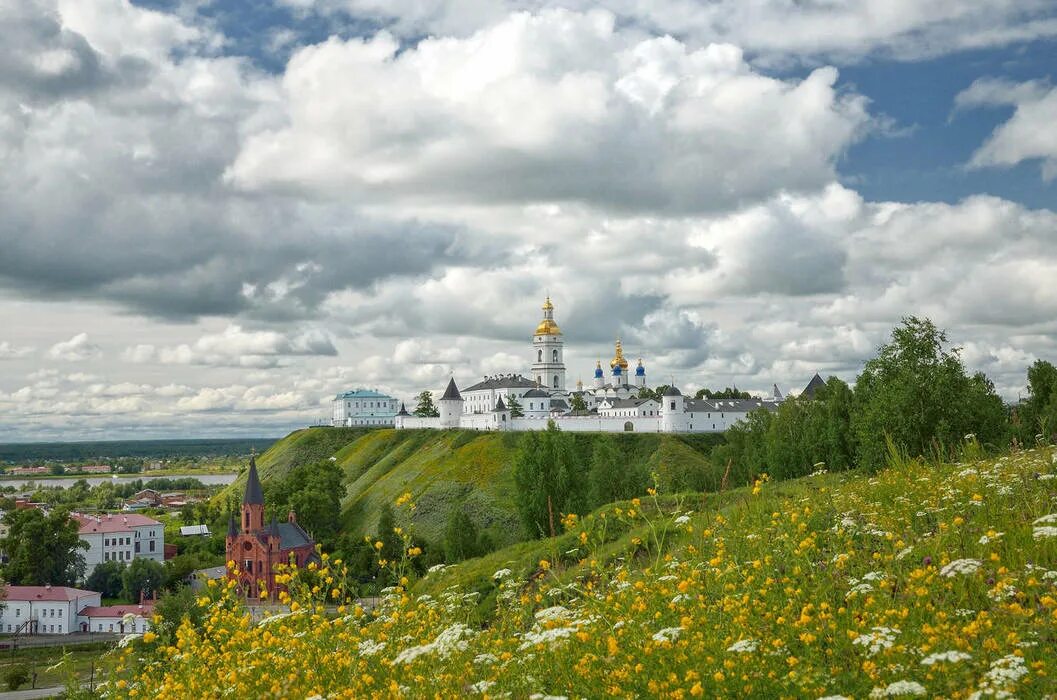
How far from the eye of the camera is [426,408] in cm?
12381

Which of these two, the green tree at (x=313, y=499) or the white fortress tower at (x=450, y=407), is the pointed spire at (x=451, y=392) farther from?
the green tree at (x=313, y=499)

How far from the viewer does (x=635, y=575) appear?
31.5ft

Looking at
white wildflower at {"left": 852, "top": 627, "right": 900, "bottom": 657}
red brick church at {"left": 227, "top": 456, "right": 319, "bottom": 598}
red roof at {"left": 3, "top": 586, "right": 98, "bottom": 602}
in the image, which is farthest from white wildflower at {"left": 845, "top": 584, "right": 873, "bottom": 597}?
red roof at {"left": 3, "top": 586, "right": 98, "bottom": 602}

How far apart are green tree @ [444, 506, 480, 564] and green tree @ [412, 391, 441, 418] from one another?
75953 mm

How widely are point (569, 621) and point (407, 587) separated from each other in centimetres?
293

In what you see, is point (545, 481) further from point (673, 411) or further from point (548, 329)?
point (548, 329)

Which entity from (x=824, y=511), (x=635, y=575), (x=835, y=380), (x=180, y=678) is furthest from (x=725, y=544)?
(x=835, y=380)

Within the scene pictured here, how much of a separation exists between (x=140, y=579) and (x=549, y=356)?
253 feet

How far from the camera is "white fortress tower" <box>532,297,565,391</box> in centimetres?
13150

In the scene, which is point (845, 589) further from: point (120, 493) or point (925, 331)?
point (120, 493)

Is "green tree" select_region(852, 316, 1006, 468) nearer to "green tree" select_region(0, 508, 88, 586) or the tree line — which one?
the tree line

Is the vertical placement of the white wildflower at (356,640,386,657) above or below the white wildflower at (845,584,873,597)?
below

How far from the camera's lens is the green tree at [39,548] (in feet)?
228

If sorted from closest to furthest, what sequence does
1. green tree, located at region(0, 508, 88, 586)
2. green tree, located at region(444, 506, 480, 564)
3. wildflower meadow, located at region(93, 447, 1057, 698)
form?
wildflower meadow, located at region(93, 447, 1057, 698), green tree, located at region(444, 506, 480, 564), green tree, located at region(0, 508, 88, 586)
